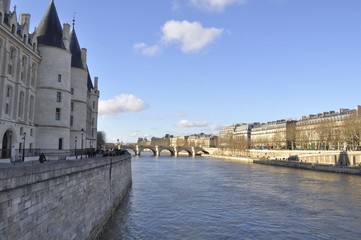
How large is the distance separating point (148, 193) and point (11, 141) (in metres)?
13.1

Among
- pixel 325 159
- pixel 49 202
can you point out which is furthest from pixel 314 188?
pixel 325 159

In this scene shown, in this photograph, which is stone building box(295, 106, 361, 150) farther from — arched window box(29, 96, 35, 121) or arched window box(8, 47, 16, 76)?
arched window box(8, 47, 16, 76)

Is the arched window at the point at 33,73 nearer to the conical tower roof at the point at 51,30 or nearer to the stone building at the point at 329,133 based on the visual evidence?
the conical tower roof at the point at 51,30

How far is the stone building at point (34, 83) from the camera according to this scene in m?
28.2

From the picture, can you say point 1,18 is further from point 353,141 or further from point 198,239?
point 353,141

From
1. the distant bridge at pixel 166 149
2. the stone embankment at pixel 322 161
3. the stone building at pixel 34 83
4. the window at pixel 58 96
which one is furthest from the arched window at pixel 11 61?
the distant bridge at pixel 166 149

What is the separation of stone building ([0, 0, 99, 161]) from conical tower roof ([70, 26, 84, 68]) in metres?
2.57

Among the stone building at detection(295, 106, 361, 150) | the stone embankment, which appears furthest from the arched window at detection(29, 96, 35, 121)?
the stone building at detection(295, 106, 361, 150)

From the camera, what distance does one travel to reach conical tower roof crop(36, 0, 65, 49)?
35.2 meters

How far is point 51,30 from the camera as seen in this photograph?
35906 millimetres

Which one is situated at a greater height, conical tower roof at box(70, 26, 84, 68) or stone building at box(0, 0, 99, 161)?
conical tower roof at box(70, 26, 84, 68)

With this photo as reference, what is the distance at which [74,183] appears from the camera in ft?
49.2

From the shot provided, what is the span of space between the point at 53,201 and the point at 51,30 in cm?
2769

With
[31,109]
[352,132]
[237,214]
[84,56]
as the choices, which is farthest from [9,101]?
[352,132]
